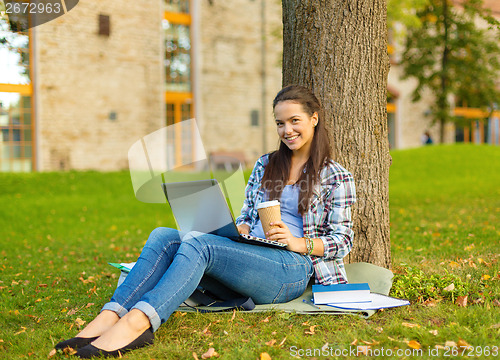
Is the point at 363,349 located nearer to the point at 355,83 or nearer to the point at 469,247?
the point at 355,83

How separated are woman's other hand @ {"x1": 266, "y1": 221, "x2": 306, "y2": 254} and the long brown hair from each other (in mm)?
187

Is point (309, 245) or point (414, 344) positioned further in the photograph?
point (309, 245)

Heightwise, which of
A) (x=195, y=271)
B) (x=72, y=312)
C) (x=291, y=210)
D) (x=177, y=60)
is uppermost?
(x=177, y=60)

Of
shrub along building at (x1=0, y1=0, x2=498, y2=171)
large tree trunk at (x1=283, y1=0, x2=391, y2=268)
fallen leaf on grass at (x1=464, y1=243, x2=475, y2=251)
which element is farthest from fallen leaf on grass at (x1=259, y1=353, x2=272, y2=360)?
shrub along building at (x1=0, y1=0, x2=498, y2=171)

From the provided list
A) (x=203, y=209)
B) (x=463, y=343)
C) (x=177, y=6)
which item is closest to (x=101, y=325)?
(x=203, y=209)

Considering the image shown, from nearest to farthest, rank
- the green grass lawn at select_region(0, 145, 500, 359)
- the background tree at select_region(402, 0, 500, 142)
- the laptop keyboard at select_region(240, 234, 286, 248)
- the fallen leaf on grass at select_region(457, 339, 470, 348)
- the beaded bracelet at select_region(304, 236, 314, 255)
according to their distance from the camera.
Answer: the fallen leaf on grass at select_region(457, 339, 470, 348)
the green grass lawn at select_region(0, 145, 500, 359)
the laptop keyboard at select_region(240, 234, 286, 248)
the beaded bracelet at select_region(304, 236, 314, 255)
the background tree at select_region(402, 0, 500, 142)

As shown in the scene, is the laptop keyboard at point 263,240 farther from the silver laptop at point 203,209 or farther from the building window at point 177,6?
the building window at point 177,6

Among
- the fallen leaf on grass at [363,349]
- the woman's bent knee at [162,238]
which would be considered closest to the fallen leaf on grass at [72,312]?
the woman's bent knee at [162,238]

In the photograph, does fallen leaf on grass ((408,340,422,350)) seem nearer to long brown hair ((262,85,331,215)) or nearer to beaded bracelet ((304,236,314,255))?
beaded bracelet ((304,236,314,255))

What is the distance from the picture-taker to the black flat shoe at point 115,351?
2418mm

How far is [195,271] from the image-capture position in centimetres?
264

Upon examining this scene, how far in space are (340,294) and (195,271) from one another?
927mm

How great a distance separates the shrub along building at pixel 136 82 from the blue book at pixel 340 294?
9.69 metres

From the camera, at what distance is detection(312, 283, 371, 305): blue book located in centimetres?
299
